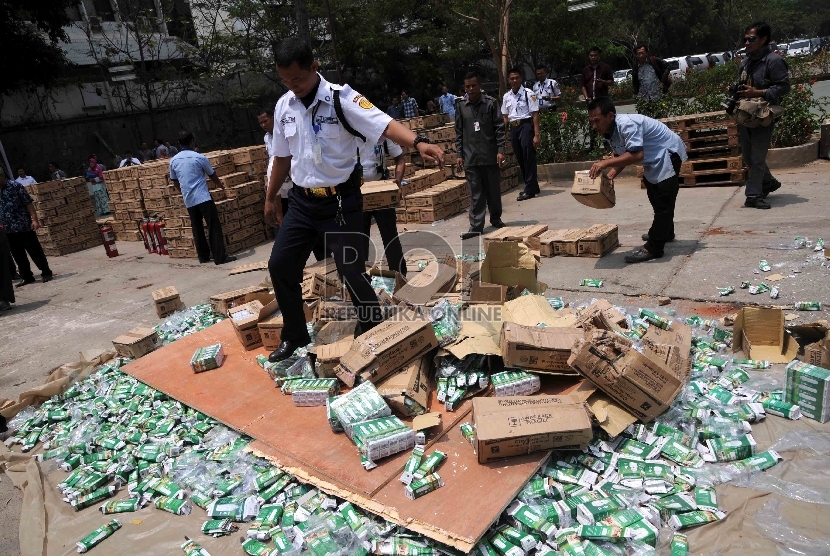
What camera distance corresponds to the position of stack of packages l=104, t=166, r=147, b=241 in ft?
38.4

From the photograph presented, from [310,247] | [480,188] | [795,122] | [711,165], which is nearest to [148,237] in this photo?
[480,188]

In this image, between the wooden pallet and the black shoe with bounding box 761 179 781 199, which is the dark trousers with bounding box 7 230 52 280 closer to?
the wooden pallet

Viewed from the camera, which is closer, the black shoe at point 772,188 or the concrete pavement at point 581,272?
the concrete pavement at point 581,272

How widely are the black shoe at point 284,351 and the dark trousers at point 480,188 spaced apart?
13.3ft

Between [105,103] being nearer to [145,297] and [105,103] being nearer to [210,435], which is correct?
[145,297]

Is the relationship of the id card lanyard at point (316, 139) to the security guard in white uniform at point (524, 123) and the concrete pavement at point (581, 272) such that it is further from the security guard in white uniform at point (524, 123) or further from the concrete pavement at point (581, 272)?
the security guard in white uniform at point (524, 123)

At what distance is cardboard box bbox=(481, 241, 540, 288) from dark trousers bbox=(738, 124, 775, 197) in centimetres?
382

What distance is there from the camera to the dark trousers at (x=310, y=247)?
12.7 feet

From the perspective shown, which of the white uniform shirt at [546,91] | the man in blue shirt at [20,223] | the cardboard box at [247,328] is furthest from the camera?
the white uniform shirt at [546,91]

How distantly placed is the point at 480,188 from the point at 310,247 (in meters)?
4.05

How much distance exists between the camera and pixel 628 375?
303cm

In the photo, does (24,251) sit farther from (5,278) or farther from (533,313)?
(533,313)

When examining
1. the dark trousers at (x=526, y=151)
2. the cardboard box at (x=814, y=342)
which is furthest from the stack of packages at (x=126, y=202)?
the cardboard box at (x=814, y=342)

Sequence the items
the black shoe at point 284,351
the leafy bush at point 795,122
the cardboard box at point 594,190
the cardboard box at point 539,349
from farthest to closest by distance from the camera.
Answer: the leafy bush at point 795,122 < the cardboard box at point 594,190 < the black shoe at point 284,351 < the cardboard box at point 539,349
